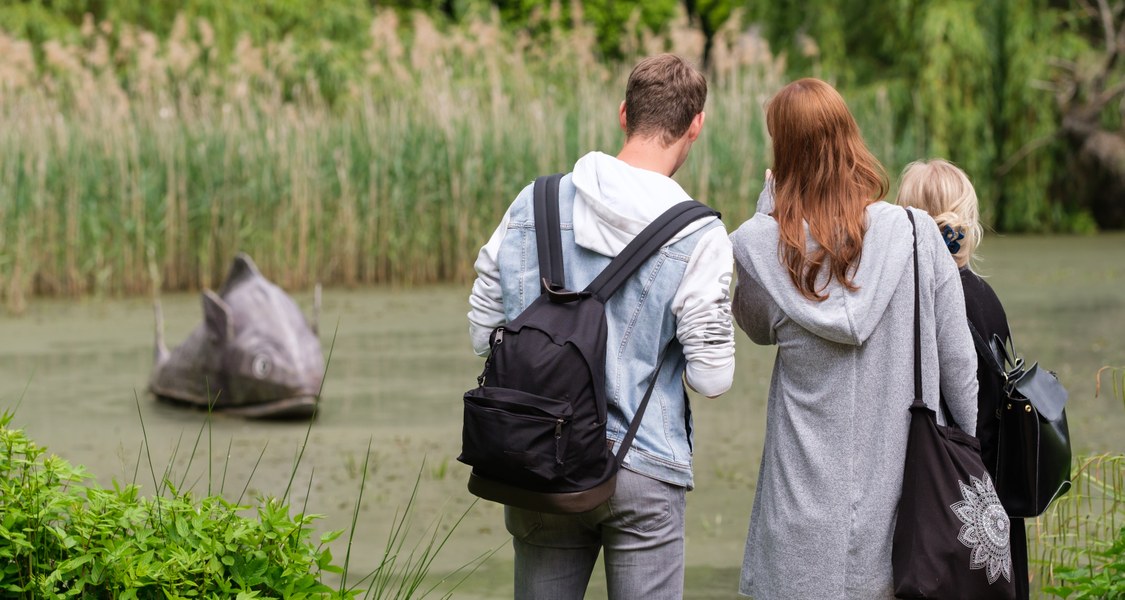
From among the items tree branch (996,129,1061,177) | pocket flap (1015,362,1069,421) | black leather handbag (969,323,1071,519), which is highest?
tree branch (996,129,1061,177)

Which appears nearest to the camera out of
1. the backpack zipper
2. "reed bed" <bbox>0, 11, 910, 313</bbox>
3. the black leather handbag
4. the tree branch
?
the backpack zipper

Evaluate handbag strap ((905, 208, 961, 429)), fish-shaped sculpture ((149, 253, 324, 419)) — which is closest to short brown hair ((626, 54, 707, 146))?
handbag strap ((905, 208, 961, 429))

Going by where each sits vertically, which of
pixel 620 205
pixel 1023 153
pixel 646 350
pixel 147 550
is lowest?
pixel 147 550

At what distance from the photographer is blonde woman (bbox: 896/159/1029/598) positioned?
2955 millimetres

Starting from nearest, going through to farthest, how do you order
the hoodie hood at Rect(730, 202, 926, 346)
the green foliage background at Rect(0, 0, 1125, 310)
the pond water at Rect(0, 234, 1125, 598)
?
the hoodie hood at Rect(730, 202, 926, 346) < the pond water at Rect(0, 234, 1125, 598) < the green foliage background at Rect(0, 0, 1125, 310)

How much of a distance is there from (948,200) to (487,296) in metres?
1.05

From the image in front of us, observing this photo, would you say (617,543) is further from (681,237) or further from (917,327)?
(917,327)

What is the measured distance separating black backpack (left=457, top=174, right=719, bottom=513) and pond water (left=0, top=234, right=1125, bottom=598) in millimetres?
634

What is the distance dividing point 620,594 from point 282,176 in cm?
948

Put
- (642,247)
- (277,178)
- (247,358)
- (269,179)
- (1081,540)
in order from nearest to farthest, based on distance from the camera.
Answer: (642,247)
(1081,540)
(247,358)
(269,179)
(277,178)

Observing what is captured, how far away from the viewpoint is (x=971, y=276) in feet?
10.1

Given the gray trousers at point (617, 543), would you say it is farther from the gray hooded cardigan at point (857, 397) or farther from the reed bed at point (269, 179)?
the reed bed at point (269, 179)

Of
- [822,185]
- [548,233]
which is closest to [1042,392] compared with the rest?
[822,185]

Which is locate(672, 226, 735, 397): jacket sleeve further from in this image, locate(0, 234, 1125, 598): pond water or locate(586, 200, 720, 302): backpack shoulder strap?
locate(0, 234, 1125, 598): pond water
